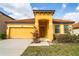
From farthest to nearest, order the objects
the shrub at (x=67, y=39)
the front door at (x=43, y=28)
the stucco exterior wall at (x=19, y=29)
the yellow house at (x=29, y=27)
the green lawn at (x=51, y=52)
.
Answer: the stucco exterior wall at (x=19, y=29)
the front door at (x=43, y=28)
the yellow house at (x=29, y=27)
the shrub at (x=67, y=39)
the green lawn at (x=51, y=52)

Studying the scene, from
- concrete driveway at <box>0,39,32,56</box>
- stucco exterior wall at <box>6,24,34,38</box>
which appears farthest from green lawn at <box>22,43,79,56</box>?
stucco exterior wall at <box>6,24,34,38</box>

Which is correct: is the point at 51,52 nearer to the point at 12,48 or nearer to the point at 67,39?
the point at 12,48

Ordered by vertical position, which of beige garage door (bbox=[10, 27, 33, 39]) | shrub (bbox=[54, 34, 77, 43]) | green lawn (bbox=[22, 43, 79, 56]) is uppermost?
beige garage door (bbox=[10, 27, 33, 39])

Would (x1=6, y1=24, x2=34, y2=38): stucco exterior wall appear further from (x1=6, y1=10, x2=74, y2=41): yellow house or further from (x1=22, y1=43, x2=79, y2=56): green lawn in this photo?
(x1=22, y1=43, x2=79, y2=56): green lawn

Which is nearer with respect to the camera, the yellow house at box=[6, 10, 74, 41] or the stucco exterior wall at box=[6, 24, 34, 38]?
the yellow house at box=[6, 10, 74, 41]

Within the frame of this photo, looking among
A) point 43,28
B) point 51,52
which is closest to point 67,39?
point 43,28

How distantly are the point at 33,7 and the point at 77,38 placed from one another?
19.8ft

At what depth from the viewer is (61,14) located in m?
18.4

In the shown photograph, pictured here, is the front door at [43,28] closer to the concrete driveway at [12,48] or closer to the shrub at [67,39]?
the shrub at [67,39]

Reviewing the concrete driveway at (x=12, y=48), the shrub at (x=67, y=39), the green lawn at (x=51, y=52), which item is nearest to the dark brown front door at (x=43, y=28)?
the shrub at (x=67, y=39)

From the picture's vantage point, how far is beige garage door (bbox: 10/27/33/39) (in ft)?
68.0

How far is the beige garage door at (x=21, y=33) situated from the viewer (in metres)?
20.7

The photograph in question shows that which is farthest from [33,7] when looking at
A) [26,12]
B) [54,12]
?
[54,12]

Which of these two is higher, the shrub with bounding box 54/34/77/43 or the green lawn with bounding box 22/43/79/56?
the shrub with bounding box 54/34/77/43
